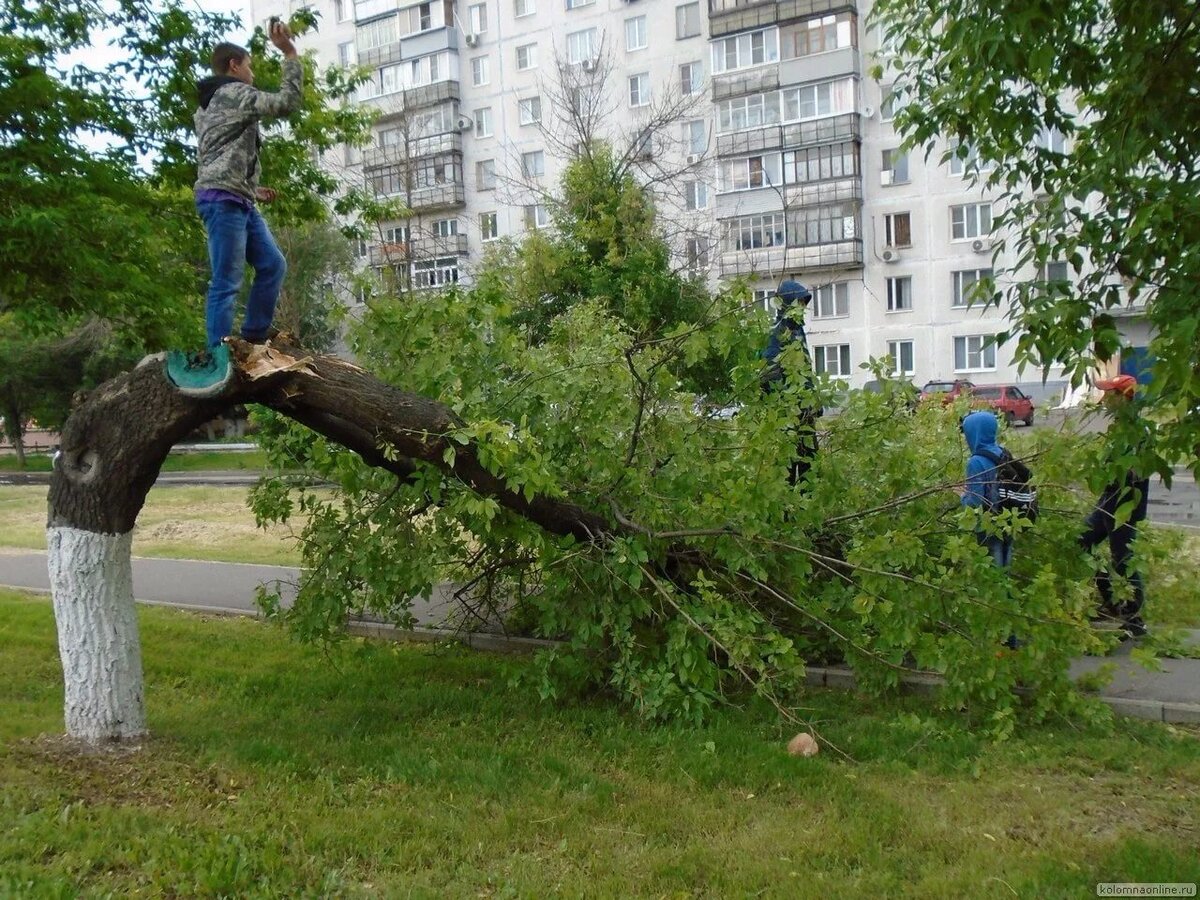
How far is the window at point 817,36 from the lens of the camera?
34781 mm

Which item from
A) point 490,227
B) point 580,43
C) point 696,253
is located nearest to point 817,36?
point 580,43

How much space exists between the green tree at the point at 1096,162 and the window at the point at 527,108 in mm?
34993

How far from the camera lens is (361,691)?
7059 mm

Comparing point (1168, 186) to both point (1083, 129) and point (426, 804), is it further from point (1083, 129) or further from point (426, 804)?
point (426, 804)

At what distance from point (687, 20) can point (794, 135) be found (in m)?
6.58

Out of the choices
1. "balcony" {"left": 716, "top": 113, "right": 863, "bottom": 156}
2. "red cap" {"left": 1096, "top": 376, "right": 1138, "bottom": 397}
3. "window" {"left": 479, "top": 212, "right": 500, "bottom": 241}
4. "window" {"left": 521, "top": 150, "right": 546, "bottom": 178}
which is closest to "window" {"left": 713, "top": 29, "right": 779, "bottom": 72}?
"balcony" {"left": 716, "top": 113, "right": 863, "bottom": 156}

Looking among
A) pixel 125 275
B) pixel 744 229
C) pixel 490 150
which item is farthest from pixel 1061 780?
pixel 490 150

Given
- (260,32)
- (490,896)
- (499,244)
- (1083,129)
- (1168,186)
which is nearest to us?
(490,896)

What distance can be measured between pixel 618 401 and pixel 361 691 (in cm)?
249

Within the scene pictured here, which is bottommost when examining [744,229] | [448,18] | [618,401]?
[618,401]

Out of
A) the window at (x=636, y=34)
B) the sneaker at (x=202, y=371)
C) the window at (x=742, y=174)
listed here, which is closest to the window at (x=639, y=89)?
the window at (x=636, y=34)

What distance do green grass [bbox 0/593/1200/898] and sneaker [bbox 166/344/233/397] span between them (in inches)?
70.7

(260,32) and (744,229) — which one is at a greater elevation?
(744,229)

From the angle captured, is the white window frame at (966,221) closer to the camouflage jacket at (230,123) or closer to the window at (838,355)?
the window at (838,355)
